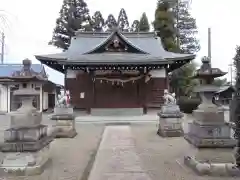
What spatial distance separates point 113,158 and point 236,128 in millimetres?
3586

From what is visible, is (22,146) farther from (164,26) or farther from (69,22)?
(69,22)

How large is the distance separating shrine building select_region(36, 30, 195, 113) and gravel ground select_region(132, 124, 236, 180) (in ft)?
31.3

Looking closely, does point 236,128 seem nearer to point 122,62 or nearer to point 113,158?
point 113,158

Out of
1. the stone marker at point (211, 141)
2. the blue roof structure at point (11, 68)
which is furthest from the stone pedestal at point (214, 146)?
the blue roof structure at point (11, 68)

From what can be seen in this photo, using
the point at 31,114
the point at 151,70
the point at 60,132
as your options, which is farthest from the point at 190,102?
the point at 31,114

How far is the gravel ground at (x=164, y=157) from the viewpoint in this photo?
21.9 ft

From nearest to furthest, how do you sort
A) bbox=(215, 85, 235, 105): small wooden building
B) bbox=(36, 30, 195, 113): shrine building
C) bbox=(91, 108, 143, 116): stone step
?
bbox=(215, 85, 235, 105): small wooden building, bbox=(36, 30, 195, 113): shrine building, bbox=(91, 108, 143, 116): stone step

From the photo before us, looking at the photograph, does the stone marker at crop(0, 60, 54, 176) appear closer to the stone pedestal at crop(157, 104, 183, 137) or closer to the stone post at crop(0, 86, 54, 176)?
the stone post at crop(0, 86, 54, 176)

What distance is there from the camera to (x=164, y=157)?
344 inches

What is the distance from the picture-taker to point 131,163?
25.1ft

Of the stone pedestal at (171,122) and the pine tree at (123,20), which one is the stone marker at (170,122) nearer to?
the stone pedestal at (171,122)

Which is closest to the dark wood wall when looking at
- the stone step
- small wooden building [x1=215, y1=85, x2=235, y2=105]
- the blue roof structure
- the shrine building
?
the shrine building

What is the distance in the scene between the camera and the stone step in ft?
73.9

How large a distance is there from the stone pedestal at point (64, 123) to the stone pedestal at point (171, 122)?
150 inches
